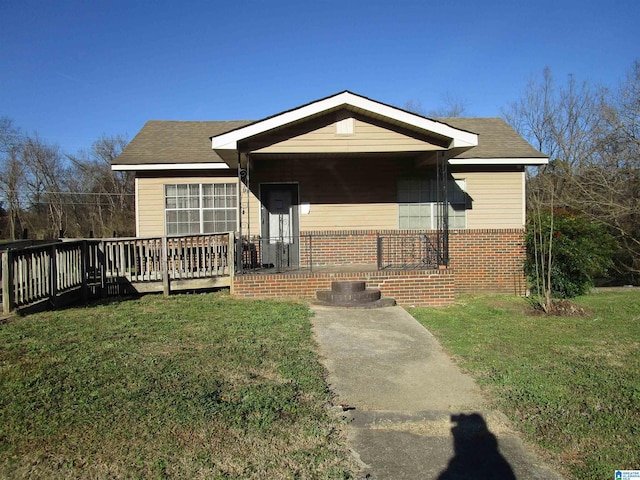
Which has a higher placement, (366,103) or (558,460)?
(366,103)

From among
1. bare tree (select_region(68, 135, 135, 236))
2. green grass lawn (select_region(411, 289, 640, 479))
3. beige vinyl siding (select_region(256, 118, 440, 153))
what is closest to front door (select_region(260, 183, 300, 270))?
beige vinyl siding (select_region(256, 118, 440, 153))

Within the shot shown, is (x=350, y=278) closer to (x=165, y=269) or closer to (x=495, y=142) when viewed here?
(x=165, y=269)

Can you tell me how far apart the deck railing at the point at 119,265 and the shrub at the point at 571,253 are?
693 centimetres

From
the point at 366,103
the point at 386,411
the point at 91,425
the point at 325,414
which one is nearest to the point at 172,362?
the point at 91,425

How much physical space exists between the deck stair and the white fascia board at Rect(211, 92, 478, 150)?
3.39 metres

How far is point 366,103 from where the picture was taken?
9.40 m

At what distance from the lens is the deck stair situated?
28.5ft

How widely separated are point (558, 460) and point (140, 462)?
2.77 m

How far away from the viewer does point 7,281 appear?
674 cm

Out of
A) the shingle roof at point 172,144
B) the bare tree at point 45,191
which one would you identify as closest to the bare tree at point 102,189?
the bare tree at point 45,191

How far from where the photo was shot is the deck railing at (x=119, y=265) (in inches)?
308

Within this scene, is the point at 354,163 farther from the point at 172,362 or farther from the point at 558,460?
the point at 558,460

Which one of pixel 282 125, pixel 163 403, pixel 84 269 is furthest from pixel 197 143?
pixel 163 403

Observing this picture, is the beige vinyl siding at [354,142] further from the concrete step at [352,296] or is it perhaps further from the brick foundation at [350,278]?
the concrete step at [352,296]
